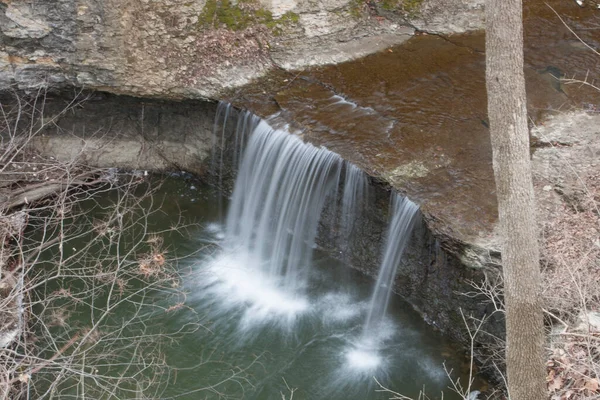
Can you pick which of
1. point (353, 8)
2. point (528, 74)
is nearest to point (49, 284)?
point (353, 8)

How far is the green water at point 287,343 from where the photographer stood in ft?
26.3

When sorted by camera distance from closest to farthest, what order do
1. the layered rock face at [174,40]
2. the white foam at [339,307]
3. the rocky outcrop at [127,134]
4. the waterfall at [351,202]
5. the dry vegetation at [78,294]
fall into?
the dry vegetation at [78,294], the waterfall at [351,202], the white foam at [339,307], the layered rock face at [174,40], the rocky outcrop at [127,134]

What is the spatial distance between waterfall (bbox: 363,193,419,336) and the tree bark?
2798 millimetres

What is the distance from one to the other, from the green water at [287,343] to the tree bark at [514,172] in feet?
9.57

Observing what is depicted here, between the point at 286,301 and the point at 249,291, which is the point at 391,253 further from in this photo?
the point at 249,291

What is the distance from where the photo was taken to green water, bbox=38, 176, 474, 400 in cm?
801

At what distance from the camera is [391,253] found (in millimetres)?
8531

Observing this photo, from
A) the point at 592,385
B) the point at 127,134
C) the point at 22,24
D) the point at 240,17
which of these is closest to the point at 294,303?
the point at 592,385

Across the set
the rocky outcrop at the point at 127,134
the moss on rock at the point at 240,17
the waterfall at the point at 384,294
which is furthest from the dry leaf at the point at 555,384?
the moss on rock at the point at 240,17

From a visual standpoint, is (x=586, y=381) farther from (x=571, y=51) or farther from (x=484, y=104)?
(x=571, y=51)

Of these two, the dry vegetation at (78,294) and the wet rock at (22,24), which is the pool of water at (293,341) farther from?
the wet rock at (22,24)

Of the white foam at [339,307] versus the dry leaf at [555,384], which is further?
the white foam at [339,307]

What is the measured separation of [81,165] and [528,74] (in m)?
7.30

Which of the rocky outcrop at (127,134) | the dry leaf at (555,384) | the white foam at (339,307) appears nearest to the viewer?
the dry leaf at (555,384)
